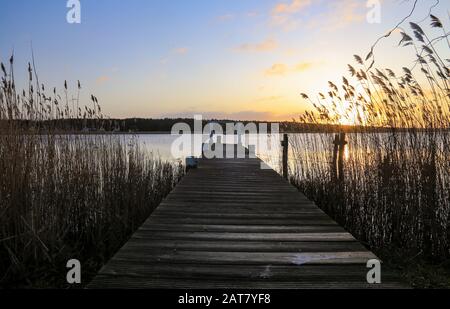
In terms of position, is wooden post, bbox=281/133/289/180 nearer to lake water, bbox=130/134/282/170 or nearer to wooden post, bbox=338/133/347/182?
lake water, bbox=130/134/282/170

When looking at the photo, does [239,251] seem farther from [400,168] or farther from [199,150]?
[199,150]

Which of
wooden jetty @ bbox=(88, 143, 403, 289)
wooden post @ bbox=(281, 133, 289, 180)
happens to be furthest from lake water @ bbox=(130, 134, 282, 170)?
wooden jetty @ bbox=(88, 143, 403, 289)

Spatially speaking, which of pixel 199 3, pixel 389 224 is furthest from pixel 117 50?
pixel 389 224

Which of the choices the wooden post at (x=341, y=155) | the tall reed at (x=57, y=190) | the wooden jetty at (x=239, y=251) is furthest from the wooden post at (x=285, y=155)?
the wooden jetty at (x=239, y=251)

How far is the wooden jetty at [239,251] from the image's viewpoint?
215cm

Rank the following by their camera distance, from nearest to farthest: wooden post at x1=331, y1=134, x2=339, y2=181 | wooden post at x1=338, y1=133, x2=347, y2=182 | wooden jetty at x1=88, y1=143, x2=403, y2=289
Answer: wooden jetty at x1=88, y1=143, x2=403, y2=289
wooden post at x1=338, y1=133, x2=347, y2=182
wooden post at x1=331, y1=134, x2=339, y2=181

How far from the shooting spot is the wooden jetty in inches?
84.5

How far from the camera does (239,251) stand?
105 inches

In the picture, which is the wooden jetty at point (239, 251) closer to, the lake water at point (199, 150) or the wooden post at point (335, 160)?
the wooden post at point (335, 160)

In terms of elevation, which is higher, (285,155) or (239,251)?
(285,155)

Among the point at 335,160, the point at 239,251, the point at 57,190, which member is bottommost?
the point at 239,251

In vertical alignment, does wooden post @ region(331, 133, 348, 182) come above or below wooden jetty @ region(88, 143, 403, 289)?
above

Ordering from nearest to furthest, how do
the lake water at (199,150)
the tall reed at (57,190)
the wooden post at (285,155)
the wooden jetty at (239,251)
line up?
the wooden jetty at (239,251) < the tall reed at (57,190) < the wooden post at (285,155) < the lake water at (199,150)

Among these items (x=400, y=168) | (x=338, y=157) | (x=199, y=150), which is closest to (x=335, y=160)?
(x=338, y=157)
